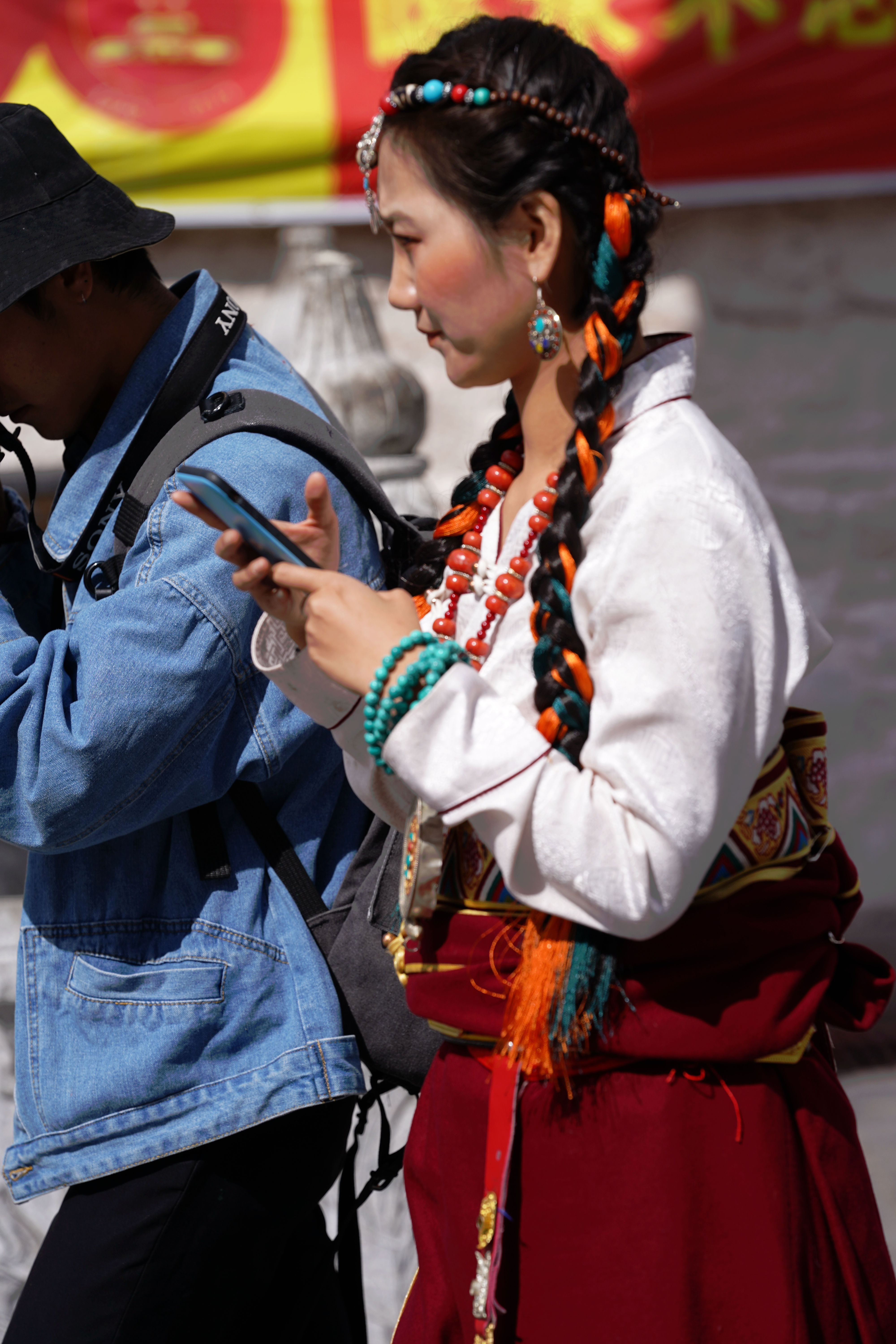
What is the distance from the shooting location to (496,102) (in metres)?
1.18

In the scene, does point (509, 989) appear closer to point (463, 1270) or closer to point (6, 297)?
point (463, 1270)

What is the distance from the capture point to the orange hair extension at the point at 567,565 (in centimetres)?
113

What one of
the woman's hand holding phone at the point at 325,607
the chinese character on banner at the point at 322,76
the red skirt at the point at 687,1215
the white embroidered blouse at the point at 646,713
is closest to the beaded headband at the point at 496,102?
the white embroidered blouse at the point at 646,713

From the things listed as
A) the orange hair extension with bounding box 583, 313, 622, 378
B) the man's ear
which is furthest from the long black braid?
the man's ear

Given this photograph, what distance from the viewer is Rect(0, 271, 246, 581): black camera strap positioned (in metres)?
1.61

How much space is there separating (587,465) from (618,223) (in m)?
0.22

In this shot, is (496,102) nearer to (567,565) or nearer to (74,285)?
(567,565)

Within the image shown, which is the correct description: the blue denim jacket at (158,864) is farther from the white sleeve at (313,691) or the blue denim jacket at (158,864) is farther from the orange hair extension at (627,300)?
the orange hair extension at (627,300)

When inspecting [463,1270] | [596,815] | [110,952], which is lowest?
[463,1270]

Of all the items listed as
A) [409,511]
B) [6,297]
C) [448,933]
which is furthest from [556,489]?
[409,511]

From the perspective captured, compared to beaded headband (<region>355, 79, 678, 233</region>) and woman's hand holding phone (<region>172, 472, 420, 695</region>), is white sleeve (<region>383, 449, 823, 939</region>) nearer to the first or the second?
woman's hand holding phone (<region>172, 472, 420, 695</region>)

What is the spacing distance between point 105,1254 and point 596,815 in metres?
0.89

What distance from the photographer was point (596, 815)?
1.04m

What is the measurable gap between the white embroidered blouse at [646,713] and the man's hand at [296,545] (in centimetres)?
19
